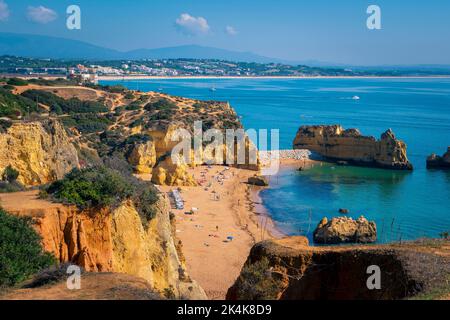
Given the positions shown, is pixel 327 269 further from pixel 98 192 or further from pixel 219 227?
pixel 219 227

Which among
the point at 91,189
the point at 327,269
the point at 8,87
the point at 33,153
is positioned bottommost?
the point at 327,269

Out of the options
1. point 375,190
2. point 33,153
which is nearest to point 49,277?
point 33,153

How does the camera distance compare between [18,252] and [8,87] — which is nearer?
[18,252]

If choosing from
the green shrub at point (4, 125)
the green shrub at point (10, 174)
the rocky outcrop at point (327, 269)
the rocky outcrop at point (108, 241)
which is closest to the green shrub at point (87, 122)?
the green shrub at point (4, 125)

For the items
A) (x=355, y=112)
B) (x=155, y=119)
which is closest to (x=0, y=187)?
(x=155, y=119)

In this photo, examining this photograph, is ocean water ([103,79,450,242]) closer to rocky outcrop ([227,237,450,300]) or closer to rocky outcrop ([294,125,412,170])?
rocky outcrop ([294,125,412,170])

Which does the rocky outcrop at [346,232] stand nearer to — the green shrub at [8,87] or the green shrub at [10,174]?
the green shrub at [10,174]
